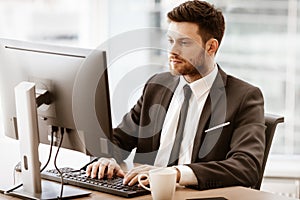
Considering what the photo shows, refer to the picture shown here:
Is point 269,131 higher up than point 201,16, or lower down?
lower down

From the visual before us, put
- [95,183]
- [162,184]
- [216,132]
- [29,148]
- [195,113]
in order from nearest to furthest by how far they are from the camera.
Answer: [162,184]
[29,148]
[95,183]
[216,132]
[195,113]

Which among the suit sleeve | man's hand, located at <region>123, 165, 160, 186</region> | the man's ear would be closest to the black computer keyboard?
man's hand, located at <region>123, 165, 160, 186</region>

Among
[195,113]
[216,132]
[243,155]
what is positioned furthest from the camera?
[195,113]

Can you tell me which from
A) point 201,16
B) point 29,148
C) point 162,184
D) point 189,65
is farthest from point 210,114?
point 29,148

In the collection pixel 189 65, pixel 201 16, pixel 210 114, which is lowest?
pixel 210 114

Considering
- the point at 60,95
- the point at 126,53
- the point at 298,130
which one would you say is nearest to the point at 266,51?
the point at 298,130

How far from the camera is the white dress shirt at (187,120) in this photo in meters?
2.47

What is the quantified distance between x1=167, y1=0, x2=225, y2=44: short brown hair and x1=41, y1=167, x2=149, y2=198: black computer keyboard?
726mm

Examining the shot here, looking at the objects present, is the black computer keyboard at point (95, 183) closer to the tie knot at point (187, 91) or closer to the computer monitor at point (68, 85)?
the computer monitor at point (68, 85)

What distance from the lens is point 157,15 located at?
11.6 ft

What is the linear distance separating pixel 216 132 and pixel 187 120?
0.17m

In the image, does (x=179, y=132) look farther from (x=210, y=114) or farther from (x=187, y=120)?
(x=210, y=114)

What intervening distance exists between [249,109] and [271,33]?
4.01 feet

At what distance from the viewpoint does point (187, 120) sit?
2506mm
